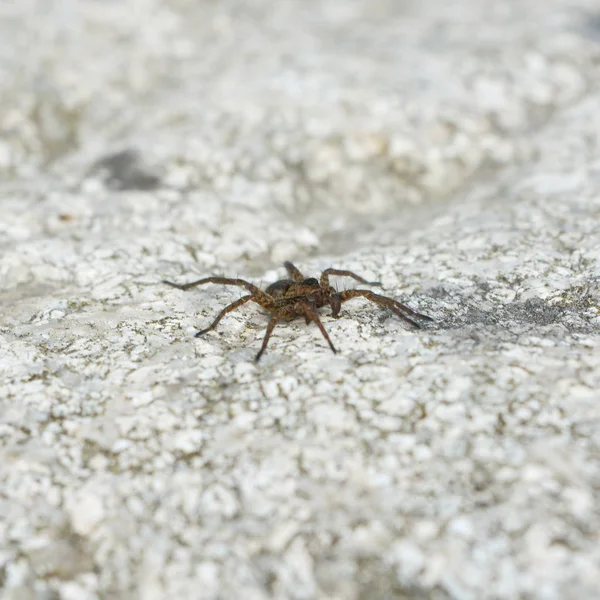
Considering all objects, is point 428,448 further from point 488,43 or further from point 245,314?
point 488,43

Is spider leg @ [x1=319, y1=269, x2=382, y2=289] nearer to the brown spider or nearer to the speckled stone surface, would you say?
the brown spider

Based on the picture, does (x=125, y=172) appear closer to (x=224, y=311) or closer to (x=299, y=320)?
(x=224, y=311)

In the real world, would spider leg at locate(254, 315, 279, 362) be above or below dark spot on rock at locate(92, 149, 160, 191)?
below

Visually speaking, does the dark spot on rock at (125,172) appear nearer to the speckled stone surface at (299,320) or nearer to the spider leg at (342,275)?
the speckled stone surface at (299,320)

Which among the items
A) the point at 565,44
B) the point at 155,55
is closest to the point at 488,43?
the point at 565,44

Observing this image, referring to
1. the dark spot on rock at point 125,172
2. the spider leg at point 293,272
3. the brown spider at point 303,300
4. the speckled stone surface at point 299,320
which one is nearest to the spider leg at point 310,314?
the brown spider at point 303,300

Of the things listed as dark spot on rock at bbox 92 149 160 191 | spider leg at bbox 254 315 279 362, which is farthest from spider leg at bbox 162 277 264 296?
dark spot on rock at bbox 92 149 160 191
